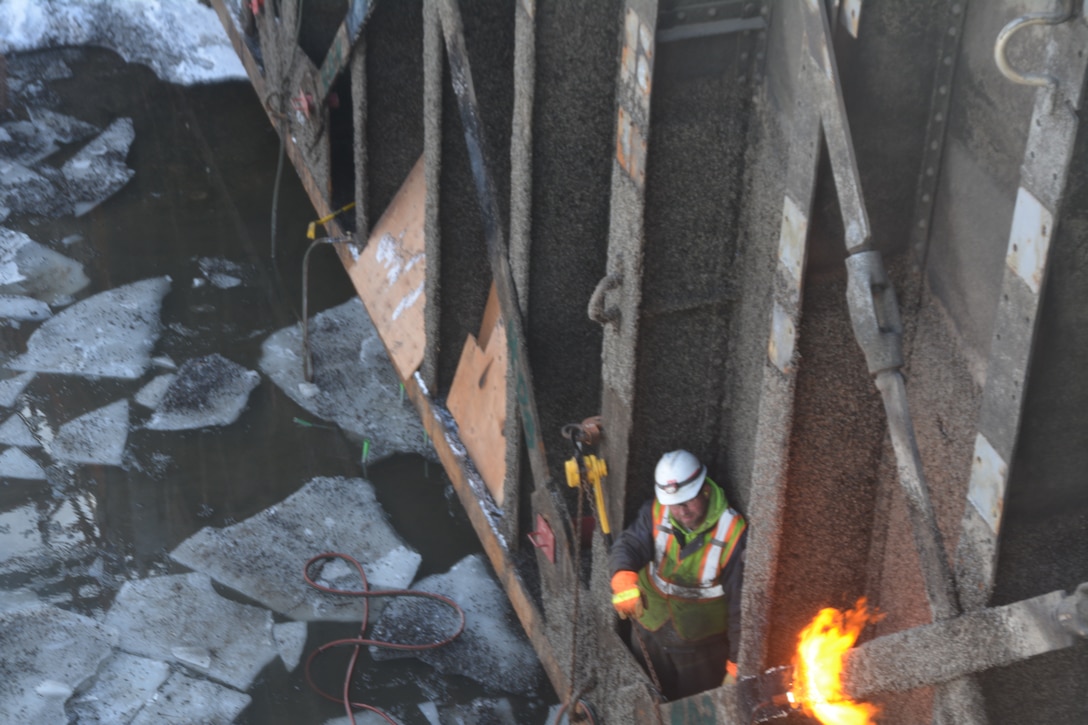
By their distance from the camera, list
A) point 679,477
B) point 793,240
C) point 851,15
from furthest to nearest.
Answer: point 679,477 → point 793,240 → point 851,15

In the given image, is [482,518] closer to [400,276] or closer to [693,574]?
[693,574]

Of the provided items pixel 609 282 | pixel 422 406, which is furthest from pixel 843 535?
pixel 422 406

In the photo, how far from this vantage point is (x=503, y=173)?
4605mm

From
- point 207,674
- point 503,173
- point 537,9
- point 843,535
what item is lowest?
point 843,535

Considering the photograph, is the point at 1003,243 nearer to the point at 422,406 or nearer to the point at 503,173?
the point at 503,173

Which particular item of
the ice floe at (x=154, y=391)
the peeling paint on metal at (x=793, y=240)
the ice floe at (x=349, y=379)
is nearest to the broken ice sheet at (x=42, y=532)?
the ice floe at (x=154, y=391)

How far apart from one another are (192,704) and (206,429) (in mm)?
2322

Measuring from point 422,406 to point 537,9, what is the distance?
102 inches

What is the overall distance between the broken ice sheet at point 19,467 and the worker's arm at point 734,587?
4553 mm

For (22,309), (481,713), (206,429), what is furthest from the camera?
(22,309)

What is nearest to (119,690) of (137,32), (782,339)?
(782,339)

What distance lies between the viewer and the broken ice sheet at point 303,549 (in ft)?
19.8

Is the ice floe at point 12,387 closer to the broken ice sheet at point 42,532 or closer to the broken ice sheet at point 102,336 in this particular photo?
the broken ice sheet at point 102,336

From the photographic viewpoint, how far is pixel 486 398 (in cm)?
519
